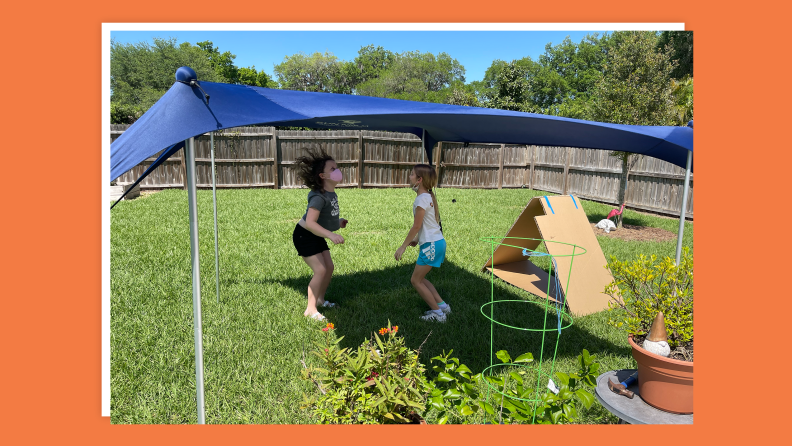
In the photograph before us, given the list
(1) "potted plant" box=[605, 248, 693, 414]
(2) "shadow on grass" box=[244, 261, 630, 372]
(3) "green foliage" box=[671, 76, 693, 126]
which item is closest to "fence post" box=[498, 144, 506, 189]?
(3) "green foliage" box=[671, 76, 693, 126]

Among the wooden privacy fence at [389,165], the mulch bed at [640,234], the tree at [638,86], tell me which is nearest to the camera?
the mulch bed at [640,234]

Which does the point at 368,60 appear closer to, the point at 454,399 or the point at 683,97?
the point at 683,97

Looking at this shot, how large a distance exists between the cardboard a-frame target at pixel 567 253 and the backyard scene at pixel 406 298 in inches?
1.0

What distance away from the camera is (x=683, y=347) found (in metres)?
2.54

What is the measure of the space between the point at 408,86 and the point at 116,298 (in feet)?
185

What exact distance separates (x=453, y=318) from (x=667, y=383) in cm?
203

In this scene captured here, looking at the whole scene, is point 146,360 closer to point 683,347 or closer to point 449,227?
point 683,347

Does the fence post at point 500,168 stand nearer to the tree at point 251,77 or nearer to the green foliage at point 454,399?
the green foliage at point 454,399

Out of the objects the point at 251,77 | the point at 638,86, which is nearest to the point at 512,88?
the point at 638,86

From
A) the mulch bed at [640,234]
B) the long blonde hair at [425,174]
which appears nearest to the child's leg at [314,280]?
the long blonde hair at [425,174]

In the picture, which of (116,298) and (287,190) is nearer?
(116,298)

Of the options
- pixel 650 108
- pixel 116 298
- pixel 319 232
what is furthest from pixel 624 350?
pixel 650 108

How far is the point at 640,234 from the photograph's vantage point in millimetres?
8492

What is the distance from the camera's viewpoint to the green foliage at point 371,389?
2.15 m
